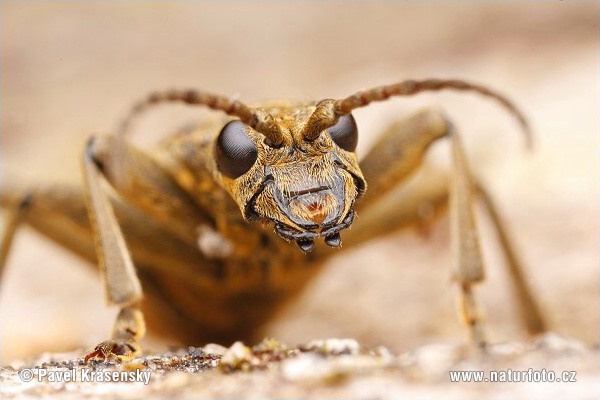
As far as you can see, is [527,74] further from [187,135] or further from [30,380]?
[30,380]

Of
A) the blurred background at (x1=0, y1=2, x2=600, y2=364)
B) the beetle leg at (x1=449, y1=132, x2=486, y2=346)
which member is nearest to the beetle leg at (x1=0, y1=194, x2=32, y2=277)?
the blurred background at (x1=0, y1=2, x2=600, y2=364)

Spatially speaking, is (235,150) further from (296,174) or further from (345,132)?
(345,132)

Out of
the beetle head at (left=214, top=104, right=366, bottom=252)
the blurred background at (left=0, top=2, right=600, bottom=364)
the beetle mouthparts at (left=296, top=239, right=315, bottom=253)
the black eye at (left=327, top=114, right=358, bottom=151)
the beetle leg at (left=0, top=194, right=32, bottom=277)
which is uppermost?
the blurred background at (left=0, top=2, right=600, bottom=364)

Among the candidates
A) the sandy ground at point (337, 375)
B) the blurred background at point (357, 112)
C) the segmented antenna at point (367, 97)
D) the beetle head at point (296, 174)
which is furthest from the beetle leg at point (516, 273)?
the sandy ground at point (337, 375)

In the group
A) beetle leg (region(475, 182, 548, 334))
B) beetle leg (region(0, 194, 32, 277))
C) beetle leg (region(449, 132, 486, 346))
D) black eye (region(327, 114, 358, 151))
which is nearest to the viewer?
black eye (region(327, 114, 358, 151))

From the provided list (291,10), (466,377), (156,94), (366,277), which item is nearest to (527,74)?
(366,277)

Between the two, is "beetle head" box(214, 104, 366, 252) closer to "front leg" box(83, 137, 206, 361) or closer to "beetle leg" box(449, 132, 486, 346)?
"front leg" box(83, 137, 206, 361)
